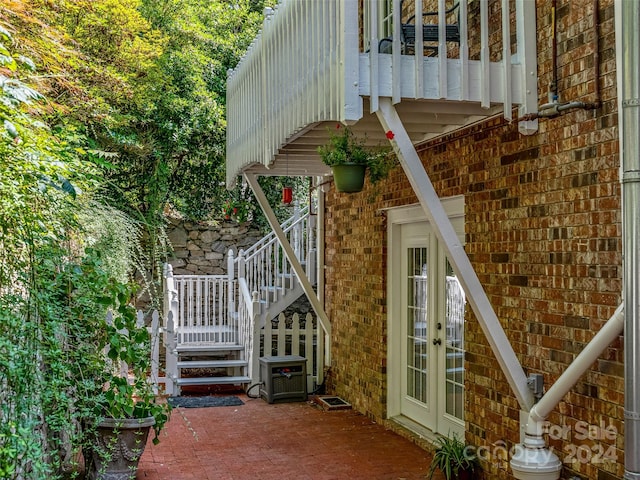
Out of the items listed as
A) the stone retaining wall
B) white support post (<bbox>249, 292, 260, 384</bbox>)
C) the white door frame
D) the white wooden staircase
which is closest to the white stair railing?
the white wooden staircase

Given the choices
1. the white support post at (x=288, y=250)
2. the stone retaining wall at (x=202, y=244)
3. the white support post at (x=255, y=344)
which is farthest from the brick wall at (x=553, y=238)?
the stone retaining wall at (x=202, y=244)

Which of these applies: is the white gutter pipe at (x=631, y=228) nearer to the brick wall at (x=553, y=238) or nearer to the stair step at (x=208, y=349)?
the brick wall at (x=553, y=238)

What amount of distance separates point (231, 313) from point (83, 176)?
5507 mm

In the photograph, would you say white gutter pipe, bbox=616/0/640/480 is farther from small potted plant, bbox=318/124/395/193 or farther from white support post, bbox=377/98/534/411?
small potted plant, bbox=318/124/395/193

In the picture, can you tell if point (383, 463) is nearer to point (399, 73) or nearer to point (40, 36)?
point (399, 73)

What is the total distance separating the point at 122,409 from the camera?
17.2ft

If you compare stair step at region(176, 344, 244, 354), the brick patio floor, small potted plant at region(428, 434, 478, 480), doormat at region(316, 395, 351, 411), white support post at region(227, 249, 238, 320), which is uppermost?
white support post at region(227, 249, 238, 320)

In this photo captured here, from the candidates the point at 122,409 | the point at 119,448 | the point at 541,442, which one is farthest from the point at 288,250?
the point at 541,442

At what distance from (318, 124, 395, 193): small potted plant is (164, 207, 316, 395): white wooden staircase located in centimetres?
392

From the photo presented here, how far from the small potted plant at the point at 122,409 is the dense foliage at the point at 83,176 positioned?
48 millimetres

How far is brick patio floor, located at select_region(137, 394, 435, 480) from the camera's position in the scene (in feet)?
19.2

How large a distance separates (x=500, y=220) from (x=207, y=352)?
5.97m

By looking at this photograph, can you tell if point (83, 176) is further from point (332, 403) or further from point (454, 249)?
point (332, 403)

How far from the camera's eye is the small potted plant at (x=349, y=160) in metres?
5.69
